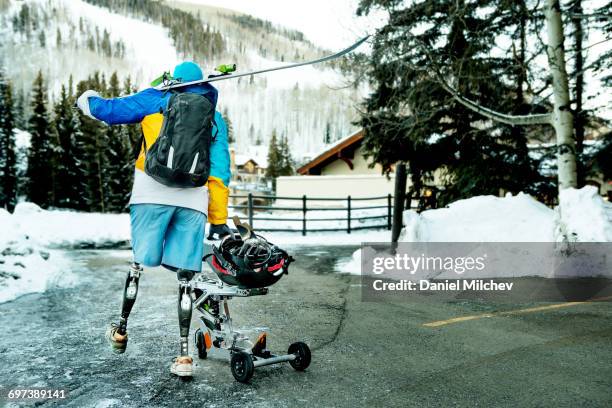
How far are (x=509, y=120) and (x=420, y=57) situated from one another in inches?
156

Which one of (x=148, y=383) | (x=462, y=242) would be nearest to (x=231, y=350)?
(x=148, y=383)

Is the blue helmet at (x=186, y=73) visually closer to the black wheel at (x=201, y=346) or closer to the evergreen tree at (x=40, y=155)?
the black wheel at (x=201, y=346)

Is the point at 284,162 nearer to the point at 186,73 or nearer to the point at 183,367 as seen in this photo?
the point at 186,73

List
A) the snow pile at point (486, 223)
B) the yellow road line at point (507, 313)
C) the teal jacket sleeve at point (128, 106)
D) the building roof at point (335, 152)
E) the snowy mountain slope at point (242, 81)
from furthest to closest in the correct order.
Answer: the snowy mountain slope at point (242, 81) < the building roof at point (335, 152) < the snow pile at point (486, 223) < the yellow road line at point (507, 313) < the teal jacket sleeve at point (128, 106)

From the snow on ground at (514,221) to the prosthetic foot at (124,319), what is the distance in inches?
232

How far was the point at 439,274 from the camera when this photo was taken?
834cm

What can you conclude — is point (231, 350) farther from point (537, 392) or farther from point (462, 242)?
point (462, 242)

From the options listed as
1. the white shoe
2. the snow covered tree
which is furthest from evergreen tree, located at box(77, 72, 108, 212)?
the white shoe

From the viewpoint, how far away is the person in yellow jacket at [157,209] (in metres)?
3.73

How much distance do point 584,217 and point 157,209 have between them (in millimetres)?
7069

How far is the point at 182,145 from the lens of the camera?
11.8 ft

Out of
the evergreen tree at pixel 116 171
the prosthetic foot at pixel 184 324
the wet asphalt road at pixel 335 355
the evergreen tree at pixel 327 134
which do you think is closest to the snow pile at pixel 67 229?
the wet asphalt road at pixel 335 355

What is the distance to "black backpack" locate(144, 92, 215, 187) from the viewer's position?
3580 millimetres

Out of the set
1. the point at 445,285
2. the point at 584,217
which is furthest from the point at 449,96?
the point at 445,285
